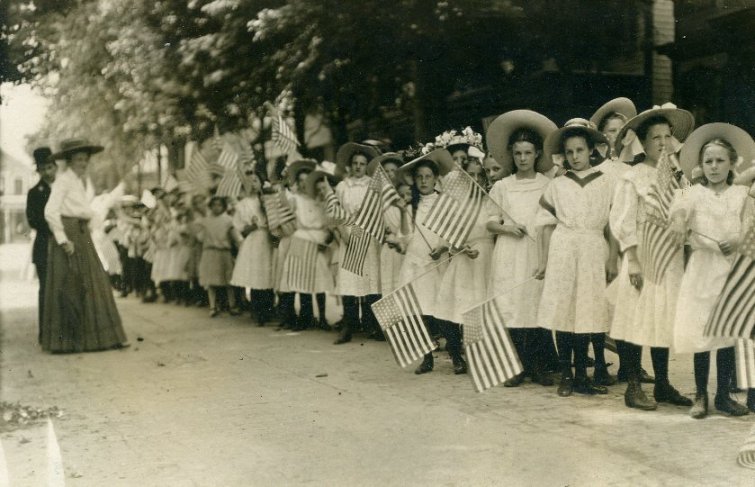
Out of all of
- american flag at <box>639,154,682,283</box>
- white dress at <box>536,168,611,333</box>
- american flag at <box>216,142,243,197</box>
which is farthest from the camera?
american flag at <box>216,142,243,197</box>

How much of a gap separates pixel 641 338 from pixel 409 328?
6.17 feet

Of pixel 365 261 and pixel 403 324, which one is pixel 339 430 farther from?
pixel 365 261

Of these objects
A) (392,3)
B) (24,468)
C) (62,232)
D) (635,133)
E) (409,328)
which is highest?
(392,3)

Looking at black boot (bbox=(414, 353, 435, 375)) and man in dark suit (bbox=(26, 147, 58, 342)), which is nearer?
black boot (bbox=(414, 353, 435, 375))

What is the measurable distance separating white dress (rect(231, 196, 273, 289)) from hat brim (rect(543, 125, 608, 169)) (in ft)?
20.8

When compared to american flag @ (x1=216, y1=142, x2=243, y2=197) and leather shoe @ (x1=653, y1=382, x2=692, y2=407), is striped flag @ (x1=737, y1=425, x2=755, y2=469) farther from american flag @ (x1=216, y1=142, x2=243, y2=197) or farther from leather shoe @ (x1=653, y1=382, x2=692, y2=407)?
american flag @ (x1=216, y1=142, x2=243, y2=197)

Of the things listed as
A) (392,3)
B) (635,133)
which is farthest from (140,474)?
(392,3)

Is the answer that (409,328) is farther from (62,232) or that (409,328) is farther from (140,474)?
(62,232)

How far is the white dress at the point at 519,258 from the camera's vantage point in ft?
24.3

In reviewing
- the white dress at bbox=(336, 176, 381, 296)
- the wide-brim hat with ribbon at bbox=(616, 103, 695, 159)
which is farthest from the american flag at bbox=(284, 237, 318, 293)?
the wide-brim hat with ribbon at bbox=(616, 103, 695, 159)

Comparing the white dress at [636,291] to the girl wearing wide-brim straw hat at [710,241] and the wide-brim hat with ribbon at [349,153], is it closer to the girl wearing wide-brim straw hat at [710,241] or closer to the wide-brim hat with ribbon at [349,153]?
the girl wearing wide-brim straw hat at [710,241]

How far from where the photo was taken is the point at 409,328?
7.28m

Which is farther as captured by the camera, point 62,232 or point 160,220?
point 160,220

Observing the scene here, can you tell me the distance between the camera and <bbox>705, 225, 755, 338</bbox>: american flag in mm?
5543
